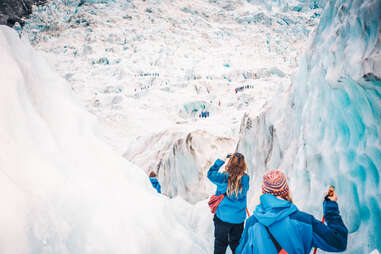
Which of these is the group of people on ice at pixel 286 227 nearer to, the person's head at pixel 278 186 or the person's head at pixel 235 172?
the person's head at pixel 278 186

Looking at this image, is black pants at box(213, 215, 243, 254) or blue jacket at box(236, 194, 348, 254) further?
black pants at box(213, 215, 243, 254)

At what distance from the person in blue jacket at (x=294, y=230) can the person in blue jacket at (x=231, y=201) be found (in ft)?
1.97

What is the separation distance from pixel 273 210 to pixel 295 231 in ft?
0.48

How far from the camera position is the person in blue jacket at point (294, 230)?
112cm

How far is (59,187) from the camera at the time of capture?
144cm

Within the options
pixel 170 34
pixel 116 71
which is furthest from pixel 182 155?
pixel 170 34

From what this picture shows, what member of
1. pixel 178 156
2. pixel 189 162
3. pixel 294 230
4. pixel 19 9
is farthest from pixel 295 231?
pixel 19 9

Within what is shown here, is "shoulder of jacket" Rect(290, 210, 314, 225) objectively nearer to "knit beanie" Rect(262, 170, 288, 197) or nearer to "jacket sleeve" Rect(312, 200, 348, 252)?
"jacket sleeve" Rect(312, 200, 348, 252)

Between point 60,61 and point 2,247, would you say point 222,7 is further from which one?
point 2,247

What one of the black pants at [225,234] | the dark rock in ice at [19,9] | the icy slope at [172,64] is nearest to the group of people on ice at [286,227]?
the black pants at [225,234]

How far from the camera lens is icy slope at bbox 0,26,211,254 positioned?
3.79 ft

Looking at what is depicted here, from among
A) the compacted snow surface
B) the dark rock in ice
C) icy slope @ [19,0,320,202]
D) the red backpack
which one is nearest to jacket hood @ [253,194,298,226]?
the red backpack

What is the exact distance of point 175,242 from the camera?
1.98 metres

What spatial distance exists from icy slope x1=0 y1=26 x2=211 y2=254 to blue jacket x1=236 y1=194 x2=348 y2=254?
93 centimetres
